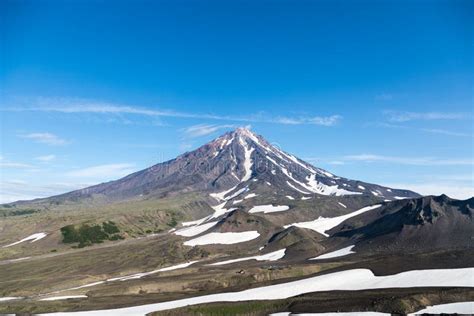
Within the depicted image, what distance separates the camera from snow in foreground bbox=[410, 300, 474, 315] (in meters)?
61.0

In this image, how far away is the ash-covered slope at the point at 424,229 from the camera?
467 ft

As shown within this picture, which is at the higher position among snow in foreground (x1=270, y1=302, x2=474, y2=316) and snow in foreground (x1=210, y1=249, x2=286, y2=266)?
snow in foreground (x1=270, y1=302, x2=474, y2=316)

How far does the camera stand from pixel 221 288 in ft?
317

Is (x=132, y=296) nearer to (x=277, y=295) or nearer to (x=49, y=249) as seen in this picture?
(x=277, y=295)

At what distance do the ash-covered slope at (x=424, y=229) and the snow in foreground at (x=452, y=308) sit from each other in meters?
72.9

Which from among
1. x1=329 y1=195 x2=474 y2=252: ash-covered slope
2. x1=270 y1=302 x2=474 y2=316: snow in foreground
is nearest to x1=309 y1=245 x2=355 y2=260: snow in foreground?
x1=329 y1=195 x2=474 y2=252: ash-covered slope

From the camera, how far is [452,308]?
6312 centimetres

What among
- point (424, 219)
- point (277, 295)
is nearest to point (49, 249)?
point (277, 295)

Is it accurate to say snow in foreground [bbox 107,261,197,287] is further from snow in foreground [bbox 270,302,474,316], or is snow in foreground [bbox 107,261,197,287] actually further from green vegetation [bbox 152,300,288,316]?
snow in foreground [bbox 270,302,474,316]

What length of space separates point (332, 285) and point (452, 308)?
2832cm

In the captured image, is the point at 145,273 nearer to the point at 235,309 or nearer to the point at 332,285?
the point at 332,285

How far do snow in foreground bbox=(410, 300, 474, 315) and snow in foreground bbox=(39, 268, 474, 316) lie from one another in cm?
1453

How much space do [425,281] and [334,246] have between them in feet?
286

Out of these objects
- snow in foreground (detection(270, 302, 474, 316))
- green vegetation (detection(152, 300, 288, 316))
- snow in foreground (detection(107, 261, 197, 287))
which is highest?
snow in foreground (detection(270, 302, 474, 316))
